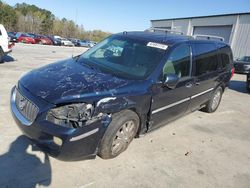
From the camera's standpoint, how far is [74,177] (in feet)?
10.4

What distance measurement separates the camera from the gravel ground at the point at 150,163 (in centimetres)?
315

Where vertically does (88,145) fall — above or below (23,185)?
above

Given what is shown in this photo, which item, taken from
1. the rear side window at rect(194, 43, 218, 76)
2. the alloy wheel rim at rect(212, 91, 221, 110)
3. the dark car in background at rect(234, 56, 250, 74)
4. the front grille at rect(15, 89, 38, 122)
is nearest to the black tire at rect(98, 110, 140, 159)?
the front grille at rect(15, 89, 38, 122)

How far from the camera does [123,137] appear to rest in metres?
3.69

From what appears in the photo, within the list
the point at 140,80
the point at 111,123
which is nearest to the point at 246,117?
the point at 140,80

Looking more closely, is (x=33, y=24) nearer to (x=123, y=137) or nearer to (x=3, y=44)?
(x=3, y=44)

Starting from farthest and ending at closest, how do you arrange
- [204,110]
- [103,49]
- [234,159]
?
[204,110]
[103,49]
[234,159]

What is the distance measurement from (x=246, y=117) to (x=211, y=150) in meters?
3.09

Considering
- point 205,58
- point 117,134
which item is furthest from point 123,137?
point 205,58

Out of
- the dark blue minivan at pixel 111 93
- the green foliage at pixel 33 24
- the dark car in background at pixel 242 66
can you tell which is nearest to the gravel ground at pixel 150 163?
the dark blue minivan at pixel 111 93

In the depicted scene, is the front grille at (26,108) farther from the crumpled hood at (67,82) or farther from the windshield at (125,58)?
Result: the windshield at (125,58)

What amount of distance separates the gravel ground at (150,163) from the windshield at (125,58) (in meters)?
1.29

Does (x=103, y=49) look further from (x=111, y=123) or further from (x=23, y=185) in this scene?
(x=23, y=185)

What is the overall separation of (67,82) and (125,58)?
130 centimetres
